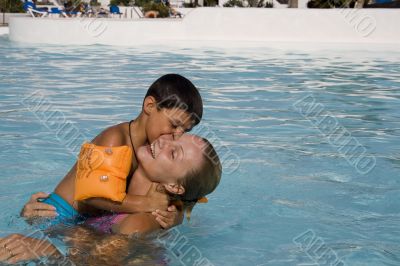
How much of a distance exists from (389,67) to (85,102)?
7188 mm

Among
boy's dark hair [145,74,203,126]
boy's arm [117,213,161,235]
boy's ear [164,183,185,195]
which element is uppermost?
boy's dark hair [145,74,203,126]

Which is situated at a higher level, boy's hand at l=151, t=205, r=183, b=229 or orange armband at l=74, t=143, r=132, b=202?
orange armband at l=74, t=143, r=132, b=202

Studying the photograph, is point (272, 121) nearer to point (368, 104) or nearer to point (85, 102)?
point (368, 104)

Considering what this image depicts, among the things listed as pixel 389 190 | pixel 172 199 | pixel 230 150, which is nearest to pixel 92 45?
pixel 230 150

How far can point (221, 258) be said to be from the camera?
381 cm

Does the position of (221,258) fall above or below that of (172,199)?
below

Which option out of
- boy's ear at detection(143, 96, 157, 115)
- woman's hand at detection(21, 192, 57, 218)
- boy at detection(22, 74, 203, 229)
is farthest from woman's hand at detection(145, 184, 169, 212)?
woman's hand at detection(21, 192, 57, 218)

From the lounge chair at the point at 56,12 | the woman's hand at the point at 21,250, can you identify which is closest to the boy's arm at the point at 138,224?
the woman's hand at the point at 21,250

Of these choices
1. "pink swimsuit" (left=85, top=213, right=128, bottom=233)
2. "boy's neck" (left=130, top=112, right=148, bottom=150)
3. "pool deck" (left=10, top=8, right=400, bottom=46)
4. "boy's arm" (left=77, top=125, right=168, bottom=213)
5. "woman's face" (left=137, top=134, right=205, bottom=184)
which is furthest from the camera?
"pool deck" (left=10, top=8, right=400, bottom=46)

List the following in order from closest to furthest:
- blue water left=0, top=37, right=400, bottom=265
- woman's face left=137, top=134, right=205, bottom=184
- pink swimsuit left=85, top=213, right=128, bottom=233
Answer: woman's face left=137, top=134, right=205, bottom=184, pink swimsuit left=85, top=213, right=128, bottom=233, blue water left=0, top=37, right=400, bottom=265

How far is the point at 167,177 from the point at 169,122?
0.99 ft

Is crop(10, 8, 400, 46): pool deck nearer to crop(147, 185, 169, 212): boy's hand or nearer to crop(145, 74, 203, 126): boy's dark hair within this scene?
crop(145, 74, 203, 126): boy's dark hair

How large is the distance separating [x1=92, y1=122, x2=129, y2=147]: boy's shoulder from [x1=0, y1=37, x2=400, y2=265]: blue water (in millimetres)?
627

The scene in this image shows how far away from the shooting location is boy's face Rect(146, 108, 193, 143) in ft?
11.1
